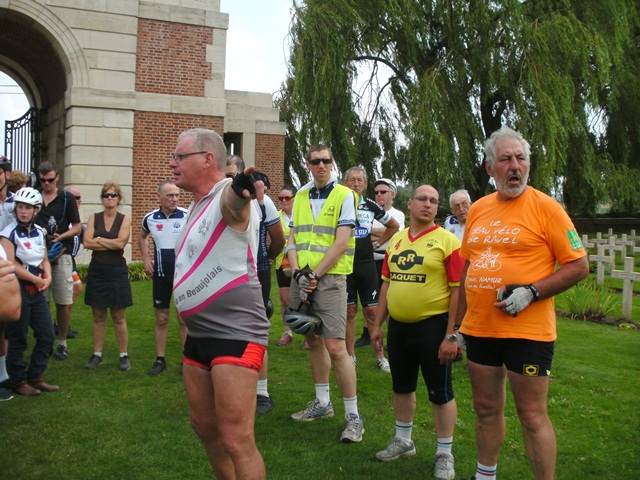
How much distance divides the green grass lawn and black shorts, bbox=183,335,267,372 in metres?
1.48

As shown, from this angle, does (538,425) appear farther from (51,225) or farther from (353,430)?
(51,225)

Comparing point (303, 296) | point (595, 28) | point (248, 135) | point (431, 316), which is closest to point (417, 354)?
point (431, 316)

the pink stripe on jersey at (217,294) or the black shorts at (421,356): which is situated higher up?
the pink stripe on jersey at (217,294)

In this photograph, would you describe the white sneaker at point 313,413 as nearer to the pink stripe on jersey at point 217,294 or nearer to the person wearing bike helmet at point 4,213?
the pink stripe on jersey at point 217,294

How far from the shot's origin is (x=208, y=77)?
17547 mm

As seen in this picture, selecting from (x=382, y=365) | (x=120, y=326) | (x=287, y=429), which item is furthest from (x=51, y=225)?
(x=382, y=365)

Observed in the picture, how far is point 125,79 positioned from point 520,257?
15056 mm

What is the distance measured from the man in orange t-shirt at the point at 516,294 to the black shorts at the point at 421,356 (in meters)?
0.64

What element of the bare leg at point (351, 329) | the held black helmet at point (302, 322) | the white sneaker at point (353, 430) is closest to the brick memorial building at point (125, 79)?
the bare leg at point (351, 329)

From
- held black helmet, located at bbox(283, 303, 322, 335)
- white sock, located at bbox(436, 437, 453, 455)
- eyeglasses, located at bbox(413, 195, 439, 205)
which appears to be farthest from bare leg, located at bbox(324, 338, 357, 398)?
eyeglasses, located at bbox(413, 195, 439, 205)

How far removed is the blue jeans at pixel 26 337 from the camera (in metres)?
6.15

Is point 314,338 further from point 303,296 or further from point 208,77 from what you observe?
point 208,77

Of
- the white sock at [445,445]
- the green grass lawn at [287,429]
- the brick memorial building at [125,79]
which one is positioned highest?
the brick memorial building at [125,79]

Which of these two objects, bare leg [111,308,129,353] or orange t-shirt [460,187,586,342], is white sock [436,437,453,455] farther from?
bare leg [111,308,129,353]
